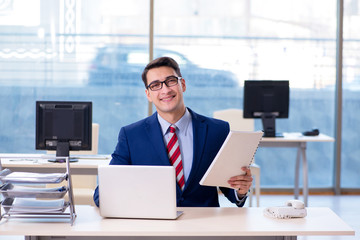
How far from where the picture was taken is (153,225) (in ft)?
8.30

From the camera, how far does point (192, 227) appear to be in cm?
253

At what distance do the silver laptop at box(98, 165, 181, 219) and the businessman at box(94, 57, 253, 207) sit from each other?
459 mm

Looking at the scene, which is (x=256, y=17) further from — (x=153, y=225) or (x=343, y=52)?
(x=153, y=225)

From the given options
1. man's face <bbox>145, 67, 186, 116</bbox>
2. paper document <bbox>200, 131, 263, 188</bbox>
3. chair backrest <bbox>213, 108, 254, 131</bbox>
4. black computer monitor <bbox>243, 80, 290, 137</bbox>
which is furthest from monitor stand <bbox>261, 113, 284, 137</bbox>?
paper document <bbox>200, 131, 263, 188</bbox>

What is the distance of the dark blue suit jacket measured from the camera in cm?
306

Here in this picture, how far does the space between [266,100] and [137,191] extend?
3.73m

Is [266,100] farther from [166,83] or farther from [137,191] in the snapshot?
[137,191]

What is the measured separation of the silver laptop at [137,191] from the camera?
8.14ft

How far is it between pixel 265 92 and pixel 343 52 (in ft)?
4.67

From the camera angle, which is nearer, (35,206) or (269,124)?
(35,206)

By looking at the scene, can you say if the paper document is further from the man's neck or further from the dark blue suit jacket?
the man's neck

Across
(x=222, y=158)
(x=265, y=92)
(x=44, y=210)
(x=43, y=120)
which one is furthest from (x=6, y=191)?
(x=265, y=92)

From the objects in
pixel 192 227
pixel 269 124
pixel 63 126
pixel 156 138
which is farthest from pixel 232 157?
pixel 269 124

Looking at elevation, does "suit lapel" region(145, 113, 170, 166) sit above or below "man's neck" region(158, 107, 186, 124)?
below
